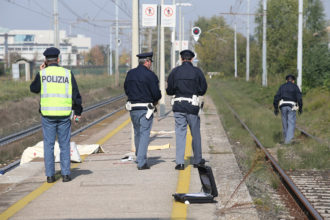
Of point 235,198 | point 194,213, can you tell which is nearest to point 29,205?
point 194,213

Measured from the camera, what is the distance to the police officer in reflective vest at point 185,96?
9008 mm

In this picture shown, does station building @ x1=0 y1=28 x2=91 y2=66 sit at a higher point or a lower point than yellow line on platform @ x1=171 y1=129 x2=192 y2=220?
higher

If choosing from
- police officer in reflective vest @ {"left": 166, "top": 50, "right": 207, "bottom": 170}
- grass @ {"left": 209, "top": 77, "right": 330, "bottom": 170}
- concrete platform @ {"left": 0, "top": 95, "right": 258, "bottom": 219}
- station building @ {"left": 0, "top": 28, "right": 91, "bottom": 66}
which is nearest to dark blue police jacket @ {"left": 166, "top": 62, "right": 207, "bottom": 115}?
police officer in reflective vest @ {"left": 166, "top": 50, "right": 207, "bottom": 170}

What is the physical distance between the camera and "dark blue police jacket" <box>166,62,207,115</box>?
9008 millimetres

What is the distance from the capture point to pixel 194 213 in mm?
6457

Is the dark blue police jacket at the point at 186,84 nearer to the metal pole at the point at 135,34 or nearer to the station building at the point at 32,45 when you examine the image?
the metal pole at the point at 135,34

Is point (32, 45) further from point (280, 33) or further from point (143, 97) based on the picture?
point (143, 97)

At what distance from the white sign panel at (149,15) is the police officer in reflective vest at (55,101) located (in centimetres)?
781

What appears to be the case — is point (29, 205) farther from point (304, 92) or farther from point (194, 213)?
point (304, 92)

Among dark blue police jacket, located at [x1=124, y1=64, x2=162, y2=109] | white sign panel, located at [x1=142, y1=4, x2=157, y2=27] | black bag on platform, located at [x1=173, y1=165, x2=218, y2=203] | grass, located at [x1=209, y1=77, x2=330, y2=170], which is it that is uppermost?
white sign panel, located at [x1=142, y1=4, x2=157, y2=27]

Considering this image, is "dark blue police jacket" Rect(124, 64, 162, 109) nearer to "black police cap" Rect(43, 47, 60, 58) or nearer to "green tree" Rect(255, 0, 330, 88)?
"black police cap" Rect(43, 47, 60, 58)

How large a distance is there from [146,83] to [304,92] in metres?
21.3

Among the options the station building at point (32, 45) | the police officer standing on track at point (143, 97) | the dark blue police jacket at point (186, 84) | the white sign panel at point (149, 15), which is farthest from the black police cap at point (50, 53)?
the station building at point (32, 45)

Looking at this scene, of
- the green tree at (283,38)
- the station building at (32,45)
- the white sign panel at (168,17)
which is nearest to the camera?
the white sign panel at (168,17)
